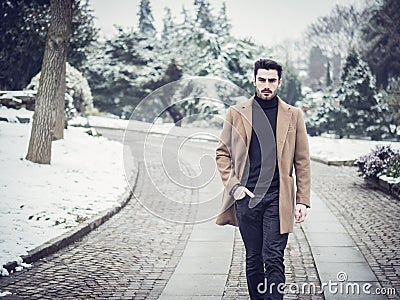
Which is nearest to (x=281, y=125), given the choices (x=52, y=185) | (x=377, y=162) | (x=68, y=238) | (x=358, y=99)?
(x=68, y=238)

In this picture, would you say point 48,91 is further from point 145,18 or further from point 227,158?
point 145,18

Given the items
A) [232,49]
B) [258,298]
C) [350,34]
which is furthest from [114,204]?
[350,34]

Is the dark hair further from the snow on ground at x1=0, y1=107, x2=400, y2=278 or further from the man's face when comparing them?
the snow on ground at x1=0, y1=107, x2=400, y2=278

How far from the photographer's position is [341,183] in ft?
37.9

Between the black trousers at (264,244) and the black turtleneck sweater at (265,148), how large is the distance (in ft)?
0.32

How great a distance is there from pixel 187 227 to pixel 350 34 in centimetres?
3561

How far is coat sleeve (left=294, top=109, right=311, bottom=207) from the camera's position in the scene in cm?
355

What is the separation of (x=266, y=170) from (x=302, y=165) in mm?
271

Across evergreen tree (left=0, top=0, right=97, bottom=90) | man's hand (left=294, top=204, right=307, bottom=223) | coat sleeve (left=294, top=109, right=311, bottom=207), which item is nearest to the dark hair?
coat sleeve (left=294, top=109, right=311, bottom=207)

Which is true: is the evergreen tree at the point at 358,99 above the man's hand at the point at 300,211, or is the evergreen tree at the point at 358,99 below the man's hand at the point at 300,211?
above

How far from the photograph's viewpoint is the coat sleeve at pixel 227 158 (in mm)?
3557

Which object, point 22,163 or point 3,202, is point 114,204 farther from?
point 22,163

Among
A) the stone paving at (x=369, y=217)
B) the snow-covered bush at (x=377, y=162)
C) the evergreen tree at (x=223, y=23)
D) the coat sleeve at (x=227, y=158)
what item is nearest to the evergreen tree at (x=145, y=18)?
the evergreen tree at (x=223, y=23)

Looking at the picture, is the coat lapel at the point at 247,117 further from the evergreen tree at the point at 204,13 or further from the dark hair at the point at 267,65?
the evergreen tree at the point at 204,13
